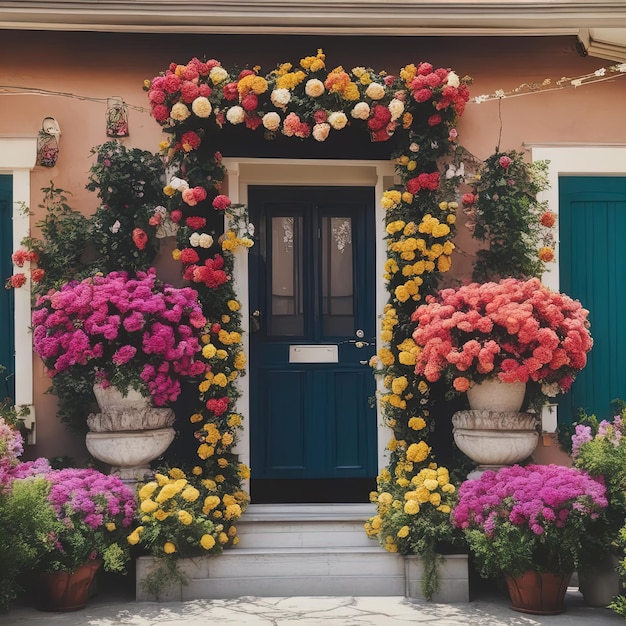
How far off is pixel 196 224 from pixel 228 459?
161 centimetres

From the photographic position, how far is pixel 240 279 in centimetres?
648

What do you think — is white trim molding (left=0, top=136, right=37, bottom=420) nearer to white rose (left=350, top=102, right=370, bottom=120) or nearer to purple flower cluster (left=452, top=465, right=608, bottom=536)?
white rose (left=350, top=102, right=370, bottom=120)

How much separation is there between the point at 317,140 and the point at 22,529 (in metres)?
3.18

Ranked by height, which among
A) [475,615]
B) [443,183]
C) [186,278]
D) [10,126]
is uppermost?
[10,126]


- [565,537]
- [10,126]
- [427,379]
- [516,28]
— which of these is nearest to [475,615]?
[565,537]

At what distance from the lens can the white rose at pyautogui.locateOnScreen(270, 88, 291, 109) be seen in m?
6.00

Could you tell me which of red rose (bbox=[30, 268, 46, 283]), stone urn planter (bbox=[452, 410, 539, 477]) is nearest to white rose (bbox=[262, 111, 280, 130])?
red rose (bbox=[30, 268, 46, 283])

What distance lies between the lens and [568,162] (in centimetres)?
650

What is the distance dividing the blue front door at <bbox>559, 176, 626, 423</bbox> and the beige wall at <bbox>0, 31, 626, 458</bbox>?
15.2 inches

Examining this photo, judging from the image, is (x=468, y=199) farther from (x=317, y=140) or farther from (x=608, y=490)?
(x=608, y=490)

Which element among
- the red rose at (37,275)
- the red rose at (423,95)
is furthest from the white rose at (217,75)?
the red rose at (37,275)

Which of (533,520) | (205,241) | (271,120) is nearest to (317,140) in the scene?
(271,120)

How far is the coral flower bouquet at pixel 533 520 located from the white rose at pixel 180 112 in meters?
3.07

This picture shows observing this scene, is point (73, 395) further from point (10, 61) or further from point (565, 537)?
point (565, 537)
